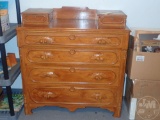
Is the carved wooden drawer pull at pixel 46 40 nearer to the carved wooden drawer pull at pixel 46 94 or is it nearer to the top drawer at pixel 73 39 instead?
the top drawer at pixel 73 39

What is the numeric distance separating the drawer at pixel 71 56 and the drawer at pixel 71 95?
0.25 meters

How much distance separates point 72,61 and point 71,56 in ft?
0.15

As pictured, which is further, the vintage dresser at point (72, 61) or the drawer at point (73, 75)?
the drawer at point (73, 75)

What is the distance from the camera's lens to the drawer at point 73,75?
1.73m

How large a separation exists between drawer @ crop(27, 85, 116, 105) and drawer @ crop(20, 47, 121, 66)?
25cm

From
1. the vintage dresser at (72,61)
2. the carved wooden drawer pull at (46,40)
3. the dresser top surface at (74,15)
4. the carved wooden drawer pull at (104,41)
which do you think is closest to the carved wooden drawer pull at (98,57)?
the vintage dresser at (72,61)

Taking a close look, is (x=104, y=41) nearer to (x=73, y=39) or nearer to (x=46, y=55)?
(x=73, y=39)

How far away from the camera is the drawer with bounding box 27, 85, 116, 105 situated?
1801 millimetres

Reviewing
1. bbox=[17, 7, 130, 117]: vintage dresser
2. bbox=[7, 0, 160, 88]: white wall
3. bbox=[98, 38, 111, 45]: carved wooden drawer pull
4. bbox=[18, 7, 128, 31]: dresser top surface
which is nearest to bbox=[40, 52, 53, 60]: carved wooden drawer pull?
bbox=[17, 7, 130, 117]: vintage dresser

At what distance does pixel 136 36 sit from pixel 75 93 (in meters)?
0.71

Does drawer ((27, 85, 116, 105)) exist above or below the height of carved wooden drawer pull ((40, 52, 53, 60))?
below

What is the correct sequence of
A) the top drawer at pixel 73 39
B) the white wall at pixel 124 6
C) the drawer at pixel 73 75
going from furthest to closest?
the white wall at pixel 124 6
the drawer at pixel 73 75
the top drawer at pixel 73 39

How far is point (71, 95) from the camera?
1.82 meters

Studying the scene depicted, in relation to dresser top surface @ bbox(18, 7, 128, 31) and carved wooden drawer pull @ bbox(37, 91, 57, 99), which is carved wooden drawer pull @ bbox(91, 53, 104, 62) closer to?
dresser top surface @ bbox(18, 7, 128, 31)
